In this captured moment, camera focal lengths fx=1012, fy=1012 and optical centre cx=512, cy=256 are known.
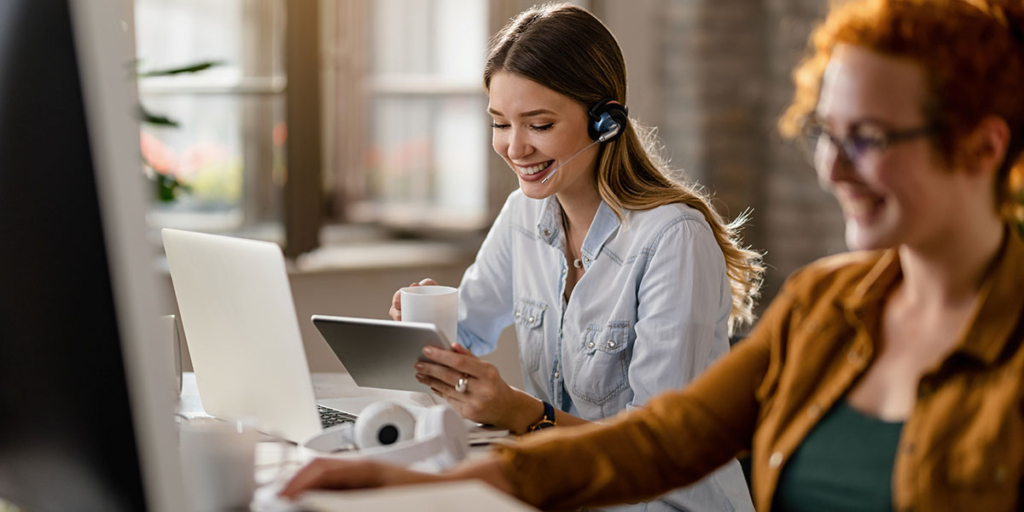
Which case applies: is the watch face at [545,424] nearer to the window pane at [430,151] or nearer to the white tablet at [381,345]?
the white tablet at [381,345]

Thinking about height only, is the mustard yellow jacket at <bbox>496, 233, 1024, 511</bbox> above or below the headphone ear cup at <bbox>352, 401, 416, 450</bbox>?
above

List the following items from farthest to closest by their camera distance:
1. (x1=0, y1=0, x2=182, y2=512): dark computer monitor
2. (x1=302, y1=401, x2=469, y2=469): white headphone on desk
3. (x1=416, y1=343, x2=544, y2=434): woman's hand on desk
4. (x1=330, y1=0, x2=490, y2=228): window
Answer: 1. (x1=330, y1=0, x2=490, y2=228): window
2. (x1=416, y1=343, x2=544, y2=434): woman's hand on desk
3. (x1=302, y1=401, x2=469, y2=469): white headphone on desk
4. (x1=0, y1=0, x2=182, y2=512): dark computer monitor

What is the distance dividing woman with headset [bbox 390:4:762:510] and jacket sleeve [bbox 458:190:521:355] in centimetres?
5

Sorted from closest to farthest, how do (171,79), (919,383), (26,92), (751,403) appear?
(26,92)
(919,383)
(751,403)
(171,79)

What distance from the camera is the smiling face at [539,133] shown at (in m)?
1.72

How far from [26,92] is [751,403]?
82 cm

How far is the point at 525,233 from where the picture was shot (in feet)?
6.31

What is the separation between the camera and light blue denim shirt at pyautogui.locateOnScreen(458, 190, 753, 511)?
5.10 feet

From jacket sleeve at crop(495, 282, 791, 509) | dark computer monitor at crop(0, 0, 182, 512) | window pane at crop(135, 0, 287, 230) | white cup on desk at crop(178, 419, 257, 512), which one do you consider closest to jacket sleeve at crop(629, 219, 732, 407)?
jacket sleeve at crop(495, 282, 791, 509)

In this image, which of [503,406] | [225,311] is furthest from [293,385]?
[503,406]

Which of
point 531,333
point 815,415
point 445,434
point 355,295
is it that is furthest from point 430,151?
point 815,415

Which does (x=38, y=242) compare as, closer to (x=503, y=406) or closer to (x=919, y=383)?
(x=503, y=406)

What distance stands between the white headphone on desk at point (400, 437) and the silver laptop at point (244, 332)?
0.12 ft

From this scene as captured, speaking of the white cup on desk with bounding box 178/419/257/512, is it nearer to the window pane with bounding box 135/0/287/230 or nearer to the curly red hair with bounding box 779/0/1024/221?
the curly red hair with bounding box 779/0/1024/221
